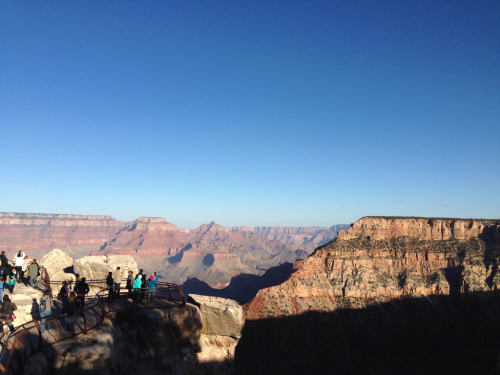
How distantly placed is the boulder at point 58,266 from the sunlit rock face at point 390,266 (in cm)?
4015

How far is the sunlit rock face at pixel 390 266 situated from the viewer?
66.6 m

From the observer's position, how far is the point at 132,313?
48.5 feet

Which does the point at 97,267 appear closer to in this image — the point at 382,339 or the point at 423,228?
the point at 382,339

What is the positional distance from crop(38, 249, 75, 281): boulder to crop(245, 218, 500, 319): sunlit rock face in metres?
40.2

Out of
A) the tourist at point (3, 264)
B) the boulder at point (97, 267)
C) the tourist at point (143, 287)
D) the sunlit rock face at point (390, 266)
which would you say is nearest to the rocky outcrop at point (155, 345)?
the tourist at point (143, 287)

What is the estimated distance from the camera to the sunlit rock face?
66.6 metres

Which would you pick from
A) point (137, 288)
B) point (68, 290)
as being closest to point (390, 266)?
point (137, 288)

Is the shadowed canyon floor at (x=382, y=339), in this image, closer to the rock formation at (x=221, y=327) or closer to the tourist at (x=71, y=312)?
the rock formation at (x=221, y=327)

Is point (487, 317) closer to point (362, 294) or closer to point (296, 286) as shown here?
point (362, 294)

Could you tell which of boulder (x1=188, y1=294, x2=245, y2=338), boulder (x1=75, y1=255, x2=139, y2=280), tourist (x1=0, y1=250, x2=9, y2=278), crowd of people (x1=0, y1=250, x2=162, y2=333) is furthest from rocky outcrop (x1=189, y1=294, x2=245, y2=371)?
tourist (x1=0, y1=250, x2=9, y2=278)

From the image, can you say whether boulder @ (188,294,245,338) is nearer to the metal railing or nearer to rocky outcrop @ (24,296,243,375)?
rocky outcrop @ (24,296,243,375)

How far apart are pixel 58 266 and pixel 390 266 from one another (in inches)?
2950

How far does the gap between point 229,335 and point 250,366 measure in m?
36.7

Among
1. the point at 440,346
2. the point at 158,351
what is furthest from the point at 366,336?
the point at 158,351
